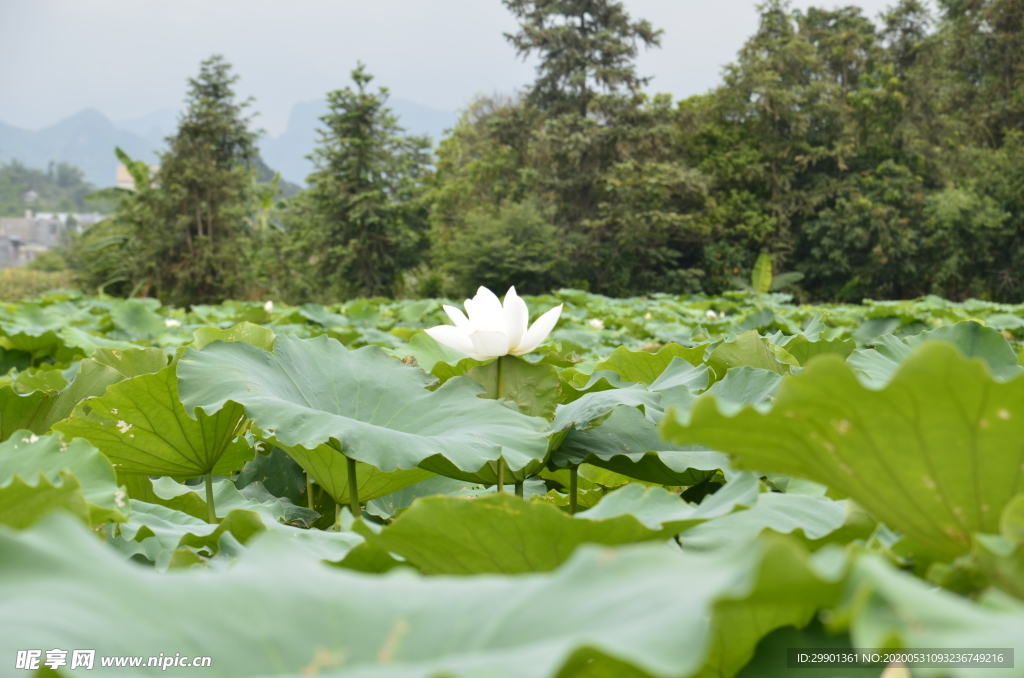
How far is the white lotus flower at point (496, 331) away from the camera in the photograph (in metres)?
0.96

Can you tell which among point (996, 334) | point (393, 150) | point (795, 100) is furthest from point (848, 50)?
point (996, 334)

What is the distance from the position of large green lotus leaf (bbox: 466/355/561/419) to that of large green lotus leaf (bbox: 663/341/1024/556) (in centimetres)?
57

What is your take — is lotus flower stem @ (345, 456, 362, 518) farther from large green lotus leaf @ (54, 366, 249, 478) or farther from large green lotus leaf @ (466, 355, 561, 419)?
large green lotus leaf @ (466, 355, 561, 419)

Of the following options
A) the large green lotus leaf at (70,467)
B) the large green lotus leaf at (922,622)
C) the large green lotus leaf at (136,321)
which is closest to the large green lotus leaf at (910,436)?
the large green lotus leaf at (922,622)

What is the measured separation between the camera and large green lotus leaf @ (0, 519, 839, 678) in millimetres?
275

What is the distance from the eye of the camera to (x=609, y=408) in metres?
0.76

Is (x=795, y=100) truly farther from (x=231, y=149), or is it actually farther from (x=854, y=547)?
(x=854, y=547)

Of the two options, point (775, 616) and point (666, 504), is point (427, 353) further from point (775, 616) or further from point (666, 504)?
point (775, 616)

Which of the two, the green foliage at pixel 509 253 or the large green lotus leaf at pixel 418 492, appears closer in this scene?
the large green lotus leaf at pixel 418 492

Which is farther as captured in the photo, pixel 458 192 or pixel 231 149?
pixel 458 192

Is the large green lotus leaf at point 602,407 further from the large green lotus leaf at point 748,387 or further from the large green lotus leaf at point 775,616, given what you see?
the large green lotus leaf at point 775,616

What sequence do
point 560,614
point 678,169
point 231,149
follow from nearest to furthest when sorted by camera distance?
point 560,614 → point 678,169 → point 231,149

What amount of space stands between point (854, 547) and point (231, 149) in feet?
64.4

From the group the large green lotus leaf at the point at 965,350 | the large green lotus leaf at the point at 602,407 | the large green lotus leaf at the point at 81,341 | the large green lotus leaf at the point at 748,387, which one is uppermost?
the large green lotus leaf at the point at 965,350
